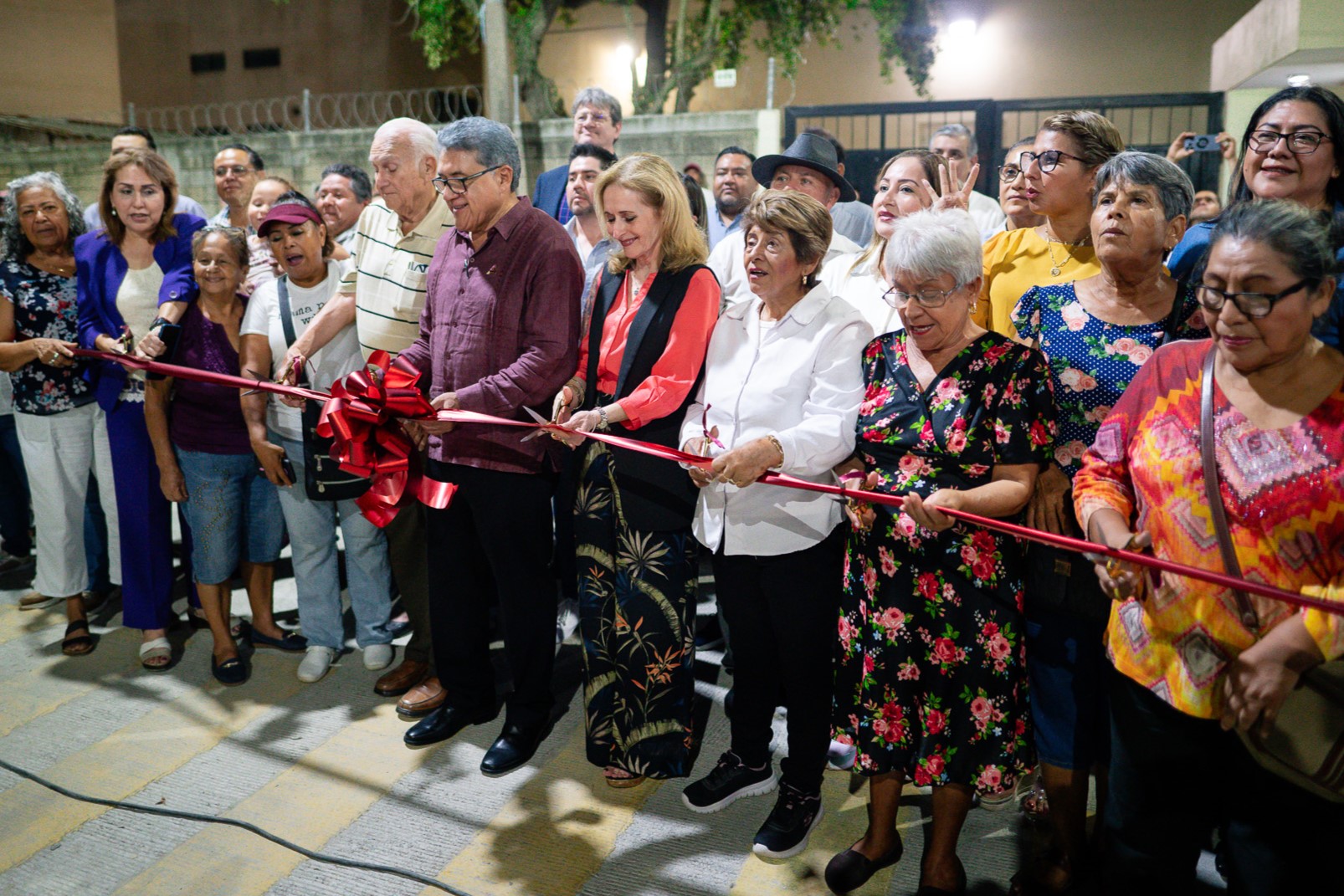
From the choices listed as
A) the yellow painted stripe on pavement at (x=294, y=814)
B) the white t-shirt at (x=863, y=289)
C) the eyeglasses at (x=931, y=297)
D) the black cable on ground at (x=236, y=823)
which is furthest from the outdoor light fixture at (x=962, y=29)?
the black cable on ground at (x=236, y=823)

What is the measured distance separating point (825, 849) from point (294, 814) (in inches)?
65.3

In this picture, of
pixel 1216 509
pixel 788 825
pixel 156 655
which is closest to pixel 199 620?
pixel 156 655

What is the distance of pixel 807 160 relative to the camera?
3643 millimetres

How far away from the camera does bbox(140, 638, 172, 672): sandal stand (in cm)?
404

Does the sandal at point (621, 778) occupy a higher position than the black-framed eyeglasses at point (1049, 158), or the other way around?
the black-framed eyeglasses at point (1049, 158)

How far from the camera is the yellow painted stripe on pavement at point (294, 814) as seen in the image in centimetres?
269

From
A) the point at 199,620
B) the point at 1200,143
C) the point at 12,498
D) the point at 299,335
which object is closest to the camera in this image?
the point at 299,335

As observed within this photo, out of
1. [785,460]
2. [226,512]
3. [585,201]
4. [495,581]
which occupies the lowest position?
[495,581]

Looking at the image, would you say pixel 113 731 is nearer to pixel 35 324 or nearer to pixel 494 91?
pixel 35 324

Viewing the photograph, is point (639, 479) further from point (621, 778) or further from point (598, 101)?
point (598, 101)

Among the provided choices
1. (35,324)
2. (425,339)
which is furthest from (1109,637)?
(35,324)

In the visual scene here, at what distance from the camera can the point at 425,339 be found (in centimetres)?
336

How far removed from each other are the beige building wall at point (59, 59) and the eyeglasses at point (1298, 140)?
Answer: 1622cm

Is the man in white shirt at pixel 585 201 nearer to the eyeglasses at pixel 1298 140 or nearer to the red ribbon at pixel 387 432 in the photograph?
the red ribbon at pixel 387 432
